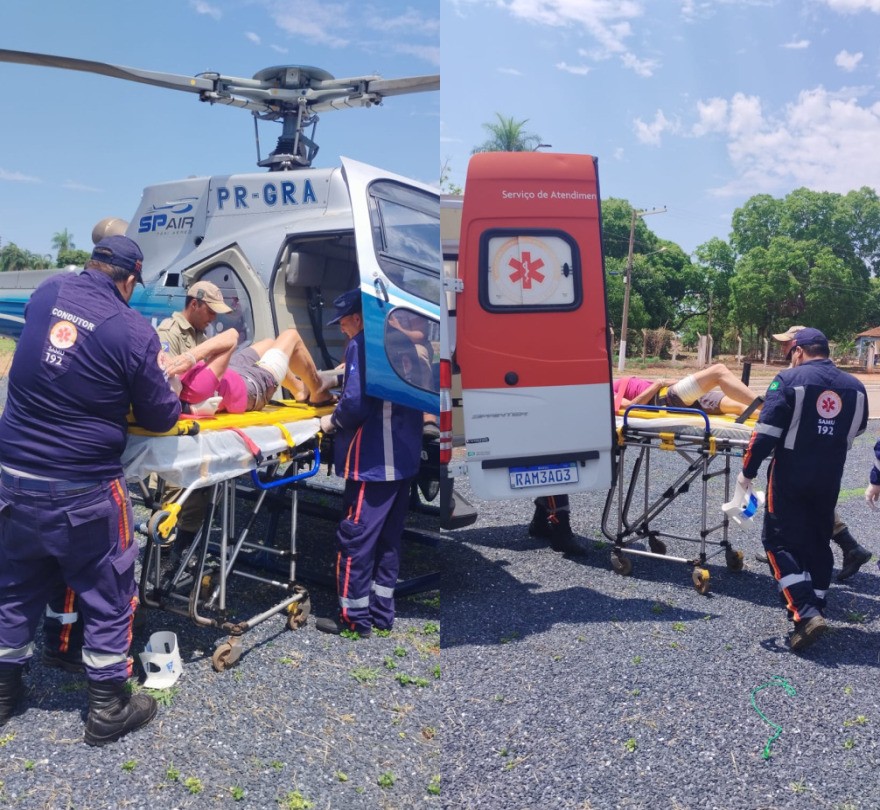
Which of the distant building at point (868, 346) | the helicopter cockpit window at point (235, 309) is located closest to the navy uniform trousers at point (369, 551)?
the helicopter cockpit window at point (235, 309)

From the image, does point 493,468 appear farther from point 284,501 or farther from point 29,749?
Answer: point 29,749

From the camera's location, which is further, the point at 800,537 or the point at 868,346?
the point at 868,346

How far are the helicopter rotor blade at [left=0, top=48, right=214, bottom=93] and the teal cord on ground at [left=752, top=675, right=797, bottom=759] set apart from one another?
19.6 ft

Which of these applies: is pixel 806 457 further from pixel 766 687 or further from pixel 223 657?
pixel 223 657

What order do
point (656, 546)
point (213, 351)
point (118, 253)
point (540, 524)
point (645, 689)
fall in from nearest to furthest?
point (118, 253)
point (645, 689)
point (213, 351)
point (656, 546)
point (540, 524)

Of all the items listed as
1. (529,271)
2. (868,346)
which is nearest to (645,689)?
(529,271)

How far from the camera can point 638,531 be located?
5344 mm

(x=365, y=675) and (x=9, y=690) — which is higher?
(x=9, y=690)

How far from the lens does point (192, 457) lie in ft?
10.9

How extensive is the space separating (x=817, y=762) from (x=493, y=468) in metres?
2.16

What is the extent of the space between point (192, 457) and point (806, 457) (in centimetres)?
300

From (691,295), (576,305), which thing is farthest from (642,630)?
(691,295)

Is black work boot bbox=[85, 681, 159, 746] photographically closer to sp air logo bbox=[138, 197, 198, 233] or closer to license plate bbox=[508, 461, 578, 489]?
license plate bbox=[508, 461, 578, 489]

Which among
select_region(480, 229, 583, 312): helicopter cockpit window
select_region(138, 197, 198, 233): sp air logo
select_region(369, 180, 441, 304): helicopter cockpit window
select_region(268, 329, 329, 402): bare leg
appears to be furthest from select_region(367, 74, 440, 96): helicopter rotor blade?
select_region(268, 329, 329, 402): bare leg
